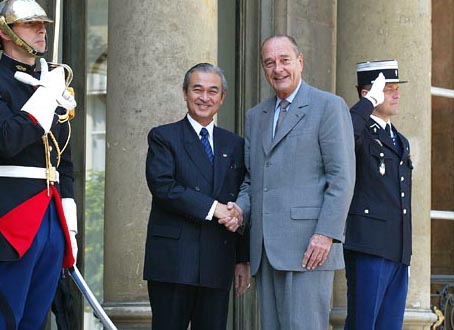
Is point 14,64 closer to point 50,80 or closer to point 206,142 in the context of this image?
point 50,80

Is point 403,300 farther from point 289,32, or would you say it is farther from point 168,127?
point 289,32

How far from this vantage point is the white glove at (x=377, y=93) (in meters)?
7.80

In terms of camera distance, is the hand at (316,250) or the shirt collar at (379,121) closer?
the hand at (316,250)

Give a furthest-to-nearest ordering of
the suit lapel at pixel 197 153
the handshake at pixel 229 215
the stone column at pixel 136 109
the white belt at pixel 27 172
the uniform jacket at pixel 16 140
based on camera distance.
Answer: the stone column at pixel 136 109, the suit lapel at pixel 197 153, the handshake at pixel 229 215, the white belt at pixel 27 172, the uniform jacket at pixel 16 140

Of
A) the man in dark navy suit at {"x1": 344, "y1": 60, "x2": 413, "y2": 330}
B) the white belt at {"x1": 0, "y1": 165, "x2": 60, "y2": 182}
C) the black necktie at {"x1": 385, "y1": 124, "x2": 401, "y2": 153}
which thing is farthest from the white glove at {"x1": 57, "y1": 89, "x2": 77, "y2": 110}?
the black necktie at {"x1": 385, "y1": 124, "x2": 401, "y2": 153}

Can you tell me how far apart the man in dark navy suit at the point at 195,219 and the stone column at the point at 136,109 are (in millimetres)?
1056

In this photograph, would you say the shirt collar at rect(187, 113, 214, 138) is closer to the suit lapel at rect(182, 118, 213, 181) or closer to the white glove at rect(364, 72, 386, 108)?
the suit lapel at rect(182, 118, 213, 181)

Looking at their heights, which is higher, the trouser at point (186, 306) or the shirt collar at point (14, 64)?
the shirt collar at point (14, 64)

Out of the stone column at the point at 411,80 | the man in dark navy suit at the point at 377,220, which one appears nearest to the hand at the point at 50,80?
the man in dark navy suit at the point at 377,220

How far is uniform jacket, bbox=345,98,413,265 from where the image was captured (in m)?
7.76

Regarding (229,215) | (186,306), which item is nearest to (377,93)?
(229,215)

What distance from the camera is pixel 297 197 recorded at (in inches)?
273

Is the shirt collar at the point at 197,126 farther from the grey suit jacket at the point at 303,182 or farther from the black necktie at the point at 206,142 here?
the grey suit jacket at the point at 303,182

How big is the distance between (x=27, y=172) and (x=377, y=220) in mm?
2245
